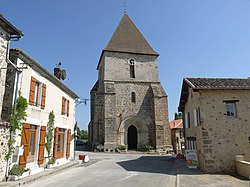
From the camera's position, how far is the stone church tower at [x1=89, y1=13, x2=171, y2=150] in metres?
22.1

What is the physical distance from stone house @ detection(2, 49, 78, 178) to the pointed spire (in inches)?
524

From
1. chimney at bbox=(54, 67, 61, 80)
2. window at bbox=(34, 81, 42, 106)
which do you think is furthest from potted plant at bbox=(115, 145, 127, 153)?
window at bbox=(34, 81, 42, 106)

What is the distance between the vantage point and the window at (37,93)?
9316 millimetres

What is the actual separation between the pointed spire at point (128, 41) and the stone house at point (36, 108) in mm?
13317

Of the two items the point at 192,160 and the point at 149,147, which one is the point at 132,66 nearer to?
the point at 149,147

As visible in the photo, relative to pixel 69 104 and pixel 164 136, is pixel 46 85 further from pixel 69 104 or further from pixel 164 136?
pixel 164 136

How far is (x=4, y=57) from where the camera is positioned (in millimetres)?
7875

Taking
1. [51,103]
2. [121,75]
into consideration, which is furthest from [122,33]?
[51,103]

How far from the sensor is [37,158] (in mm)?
9742

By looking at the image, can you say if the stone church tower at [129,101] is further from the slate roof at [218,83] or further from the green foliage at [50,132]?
the slate roof at [218,83]

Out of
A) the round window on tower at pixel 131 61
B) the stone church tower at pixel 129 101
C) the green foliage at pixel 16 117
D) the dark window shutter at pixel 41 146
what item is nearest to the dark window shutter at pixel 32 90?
the green foliage at pixel 16 117

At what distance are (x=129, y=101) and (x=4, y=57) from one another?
1683 centimetres

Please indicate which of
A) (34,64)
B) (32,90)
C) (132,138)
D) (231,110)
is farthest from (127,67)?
(32,90)

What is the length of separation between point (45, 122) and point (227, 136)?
9318mm
